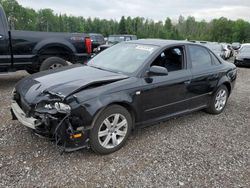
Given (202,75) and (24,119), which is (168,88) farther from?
(24,119)

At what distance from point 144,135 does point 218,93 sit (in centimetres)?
211

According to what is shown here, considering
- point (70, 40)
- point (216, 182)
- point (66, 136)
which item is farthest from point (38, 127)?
point (70, 40)

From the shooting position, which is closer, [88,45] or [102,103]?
[102,103]

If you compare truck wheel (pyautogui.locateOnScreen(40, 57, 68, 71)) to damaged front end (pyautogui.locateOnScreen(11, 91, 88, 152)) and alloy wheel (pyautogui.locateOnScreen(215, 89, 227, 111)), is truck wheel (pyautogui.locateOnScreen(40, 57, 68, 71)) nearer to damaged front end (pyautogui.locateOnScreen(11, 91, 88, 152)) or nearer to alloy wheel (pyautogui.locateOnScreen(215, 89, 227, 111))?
damaged front end (pyautogui.locateOnScreen(11, 91, 88, 152))

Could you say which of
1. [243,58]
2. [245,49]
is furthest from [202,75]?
[245,49]

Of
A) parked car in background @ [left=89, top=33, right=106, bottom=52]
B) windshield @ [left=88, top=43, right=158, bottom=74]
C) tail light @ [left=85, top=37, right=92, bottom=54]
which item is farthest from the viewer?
parked car in background @ [left=89, top=33, right=106, bottom=52]

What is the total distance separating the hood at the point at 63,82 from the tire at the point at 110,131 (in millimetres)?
434

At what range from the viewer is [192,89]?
452cm

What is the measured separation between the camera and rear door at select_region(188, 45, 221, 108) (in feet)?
15.0

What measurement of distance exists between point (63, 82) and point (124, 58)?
1.25 metres

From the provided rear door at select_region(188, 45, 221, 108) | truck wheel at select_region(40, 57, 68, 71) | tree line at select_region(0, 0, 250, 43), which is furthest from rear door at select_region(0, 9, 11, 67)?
tree line at select_region(0, 0, 250, 43)

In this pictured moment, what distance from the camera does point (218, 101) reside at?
530cm

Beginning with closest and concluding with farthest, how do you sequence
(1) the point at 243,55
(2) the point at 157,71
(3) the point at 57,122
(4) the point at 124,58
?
(3) the point at 57,122, (2) the point at 157,71, (4) the point at 124,58, (1) the point at 243,55

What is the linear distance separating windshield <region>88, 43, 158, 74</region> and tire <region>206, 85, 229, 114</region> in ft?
6.29
